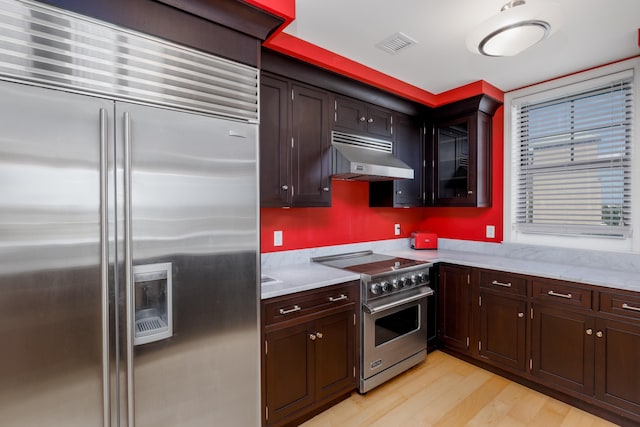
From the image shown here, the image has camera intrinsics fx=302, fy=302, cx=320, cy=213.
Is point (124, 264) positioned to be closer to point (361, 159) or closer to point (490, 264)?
point (361, 159)

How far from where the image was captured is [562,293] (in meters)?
2.27

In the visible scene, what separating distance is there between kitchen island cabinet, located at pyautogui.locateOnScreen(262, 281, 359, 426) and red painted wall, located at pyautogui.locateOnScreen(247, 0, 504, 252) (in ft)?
2.33

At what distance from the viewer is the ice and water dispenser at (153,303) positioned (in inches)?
53.5

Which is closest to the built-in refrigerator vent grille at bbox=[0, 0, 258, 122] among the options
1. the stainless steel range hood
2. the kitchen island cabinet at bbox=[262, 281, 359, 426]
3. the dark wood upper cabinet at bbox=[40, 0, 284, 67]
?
the dark wood upper cabinet at bbox=[40, 0, 284, 67]

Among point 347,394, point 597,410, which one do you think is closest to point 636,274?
point 597,410

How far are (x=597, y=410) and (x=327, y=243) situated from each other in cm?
236

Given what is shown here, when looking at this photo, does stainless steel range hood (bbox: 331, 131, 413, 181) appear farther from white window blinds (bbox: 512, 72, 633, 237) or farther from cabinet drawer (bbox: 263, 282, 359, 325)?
white window blinds (bbox: 512, 72, 633, 237)

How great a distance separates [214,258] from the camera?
1538mm

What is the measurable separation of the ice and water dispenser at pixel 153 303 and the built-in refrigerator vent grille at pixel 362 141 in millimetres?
1676

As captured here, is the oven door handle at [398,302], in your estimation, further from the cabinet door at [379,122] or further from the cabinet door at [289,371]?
the cabinet door at [379,122]

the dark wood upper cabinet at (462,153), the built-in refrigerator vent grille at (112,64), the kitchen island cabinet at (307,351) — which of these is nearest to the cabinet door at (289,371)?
the kitchen island cabinet at (307,351)

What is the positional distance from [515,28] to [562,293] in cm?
190

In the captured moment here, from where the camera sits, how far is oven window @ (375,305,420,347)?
2.44 meters

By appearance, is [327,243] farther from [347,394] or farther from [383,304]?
[347,394]
